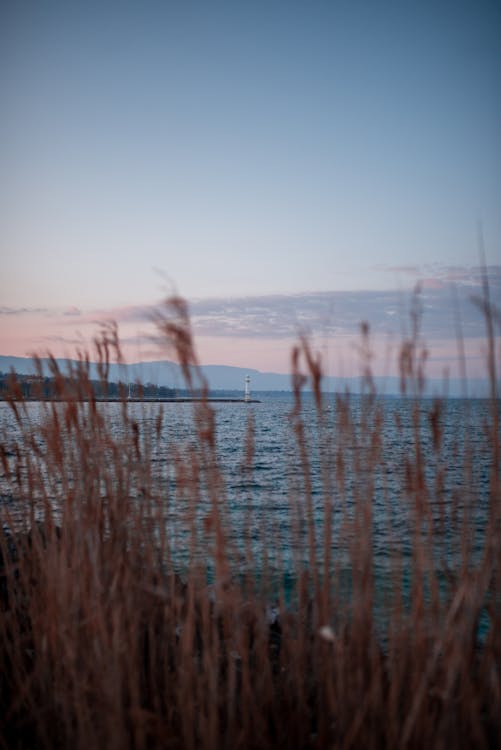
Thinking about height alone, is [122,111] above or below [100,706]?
above

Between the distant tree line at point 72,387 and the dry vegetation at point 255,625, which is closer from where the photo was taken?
the dry vegetation at point 255,625

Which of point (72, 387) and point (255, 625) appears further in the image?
point (72, 387)

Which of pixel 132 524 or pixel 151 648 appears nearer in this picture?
pixel 151 648

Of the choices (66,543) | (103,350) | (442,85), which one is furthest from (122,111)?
(66,543)

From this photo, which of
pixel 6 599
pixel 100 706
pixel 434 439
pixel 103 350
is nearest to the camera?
pixel 100 706

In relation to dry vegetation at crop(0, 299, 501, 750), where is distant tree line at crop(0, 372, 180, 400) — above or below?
above

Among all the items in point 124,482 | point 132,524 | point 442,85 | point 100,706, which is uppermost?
point 442,85

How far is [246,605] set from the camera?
2.09m

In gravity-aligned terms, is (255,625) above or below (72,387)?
below

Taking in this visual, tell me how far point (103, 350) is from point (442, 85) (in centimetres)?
450

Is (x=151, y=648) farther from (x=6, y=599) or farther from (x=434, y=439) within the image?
(x=6, y=599)

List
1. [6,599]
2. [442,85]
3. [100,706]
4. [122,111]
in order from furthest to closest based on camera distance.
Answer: [122,111] < [442,85] < [6,599] < [100,706]

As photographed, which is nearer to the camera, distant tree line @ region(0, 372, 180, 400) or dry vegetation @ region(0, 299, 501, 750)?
dry vegetation @ region(0, 299, 501, 750)

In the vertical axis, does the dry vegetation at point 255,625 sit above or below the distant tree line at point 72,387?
below
